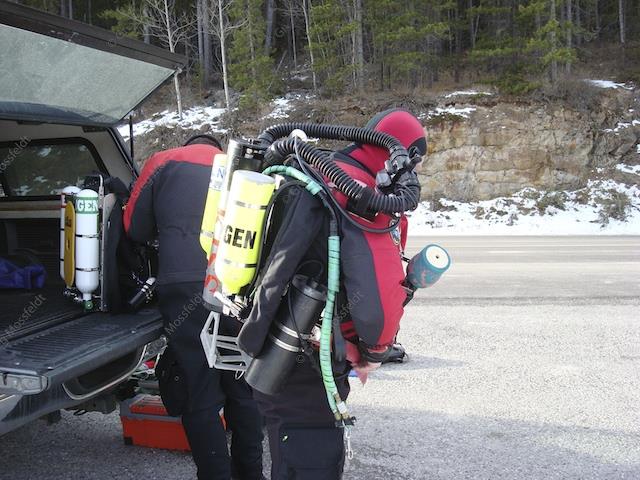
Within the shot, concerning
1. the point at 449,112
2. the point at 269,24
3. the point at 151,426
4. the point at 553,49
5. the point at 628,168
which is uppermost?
the point at 269,24

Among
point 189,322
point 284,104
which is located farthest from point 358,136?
point 284,104

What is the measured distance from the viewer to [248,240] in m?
2.20

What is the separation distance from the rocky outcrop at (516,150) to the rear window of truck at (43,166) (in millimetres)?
19275

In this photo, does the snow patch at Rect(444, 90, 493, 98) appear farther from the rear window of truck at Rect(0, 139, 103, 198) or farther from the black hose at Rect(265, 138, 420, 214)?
the black hose at Rect(265, 138, 420, 214)

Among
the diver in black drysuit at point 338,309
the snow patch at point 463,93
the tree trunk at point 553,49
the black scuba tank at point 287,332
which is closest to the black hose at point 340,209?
the diver in black drysuit at point 338,309

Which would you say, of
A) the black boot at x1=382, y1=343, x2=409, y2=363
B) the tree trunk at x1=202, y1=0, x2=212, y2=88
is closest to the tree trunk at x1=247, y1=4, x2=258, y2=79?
the tree trunk at x1=202, y1=0, x2=212, y2=88

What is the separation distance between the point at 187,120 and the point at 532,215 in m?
16.4

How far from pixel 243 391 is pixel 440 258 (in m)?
1.53

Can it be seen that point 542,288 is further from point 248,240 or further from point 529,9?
point 529,9

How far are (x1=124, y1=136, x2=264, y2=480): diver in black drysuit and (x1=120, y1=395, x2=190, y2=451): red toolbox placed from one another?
0.45m

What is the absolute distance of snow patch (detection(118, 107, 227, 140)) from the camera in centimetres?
2753

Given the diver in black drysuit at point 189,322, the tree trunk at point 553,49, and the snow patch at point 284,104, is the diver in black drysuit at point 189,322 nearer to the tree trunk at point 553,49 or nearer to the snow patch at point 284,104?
the snow patch at point 284,104

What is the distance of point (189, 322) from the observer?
125 inches

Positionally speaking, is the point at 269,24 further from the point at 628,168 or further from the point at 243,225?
the point at 243,225
